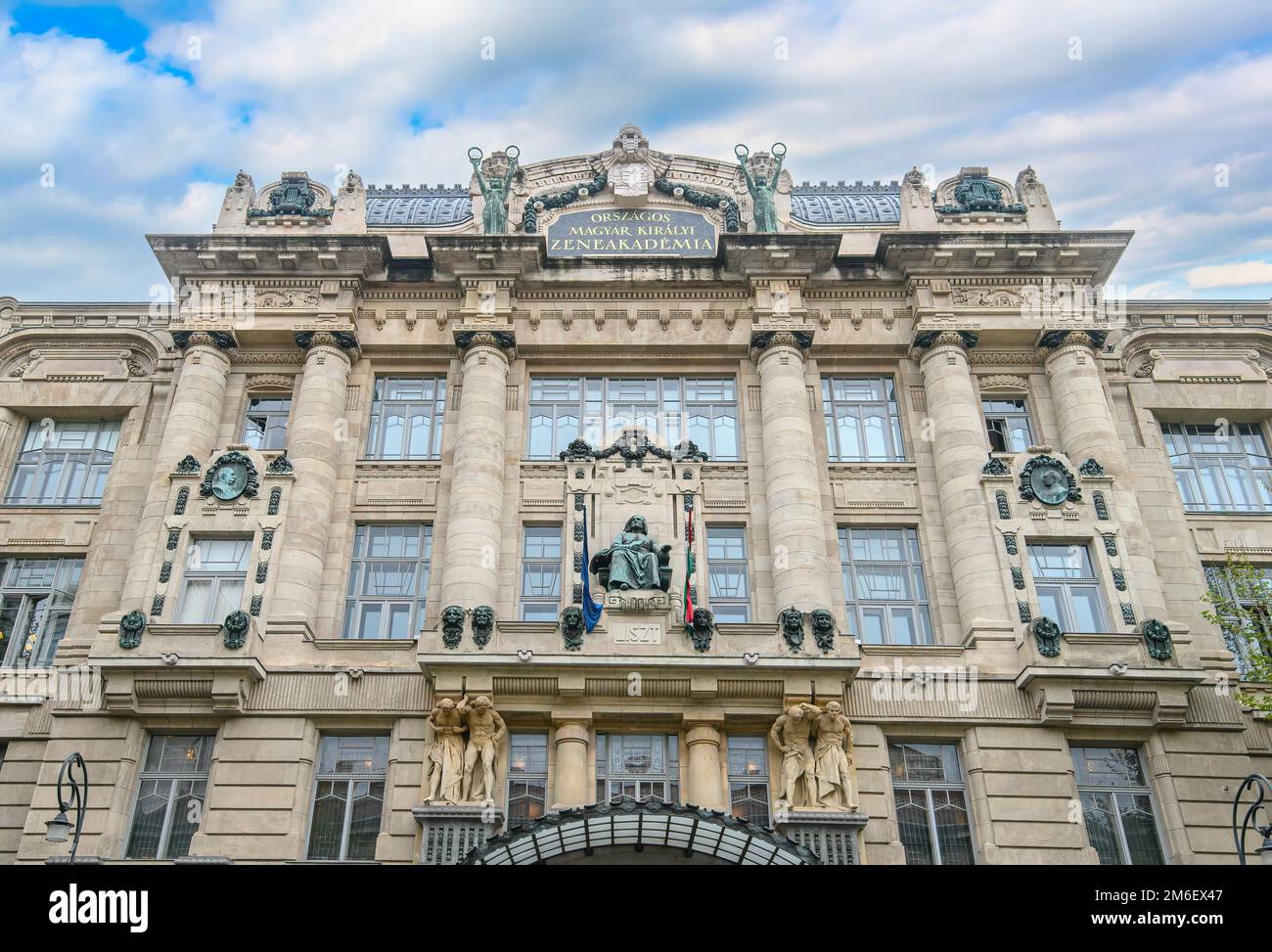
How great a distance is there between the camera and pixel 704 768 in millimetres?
23172

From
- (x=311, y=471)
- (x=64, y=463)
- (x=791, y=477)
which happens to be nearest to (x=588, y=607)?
(x=791, y=477)

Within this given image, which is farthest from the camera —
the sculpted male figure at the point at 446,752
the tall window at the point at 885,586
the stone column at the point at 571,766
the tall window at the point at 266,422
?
the tall window at the point at 266,422

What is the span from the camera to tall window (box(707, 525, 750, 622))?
26422 mm

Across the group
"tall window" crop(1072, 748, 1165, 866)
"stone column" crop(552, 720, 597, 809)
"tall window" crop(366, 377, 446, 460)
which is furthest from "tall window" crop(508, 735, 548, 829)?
"tall window" crop(1072, 748, 1165, 866)

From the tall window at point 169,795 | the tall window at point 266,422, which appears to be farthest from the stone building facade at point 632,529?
the tall window at point 266,422

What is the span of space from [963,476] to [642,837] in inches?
508

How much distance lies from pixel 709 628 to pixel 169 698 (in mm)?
11847

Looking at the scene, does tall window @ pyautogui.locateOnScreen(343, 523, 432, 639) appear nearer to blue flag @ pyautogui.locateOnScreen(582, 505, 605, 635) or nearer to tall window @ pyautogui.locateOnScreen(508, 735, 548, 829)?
blue flag @ pyautogui.locateOnScreen(582, 505, 605, 635)

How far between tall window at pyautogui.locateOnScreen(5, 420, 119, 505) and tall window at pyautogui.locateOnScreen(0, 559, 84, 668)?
194 centimetres

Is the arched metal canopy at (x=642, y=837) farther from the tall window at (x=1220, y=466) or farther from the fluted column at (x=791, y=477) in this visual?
the tall window at (x=1220, y=466)

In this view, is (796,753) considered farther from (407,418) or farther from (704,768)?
(407,418)

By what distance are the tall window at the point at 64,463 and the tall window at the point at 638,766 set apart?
1558cm

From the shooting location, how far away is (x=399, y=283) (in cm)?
3081

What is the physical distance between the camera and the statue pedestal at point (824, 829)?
2183cm
